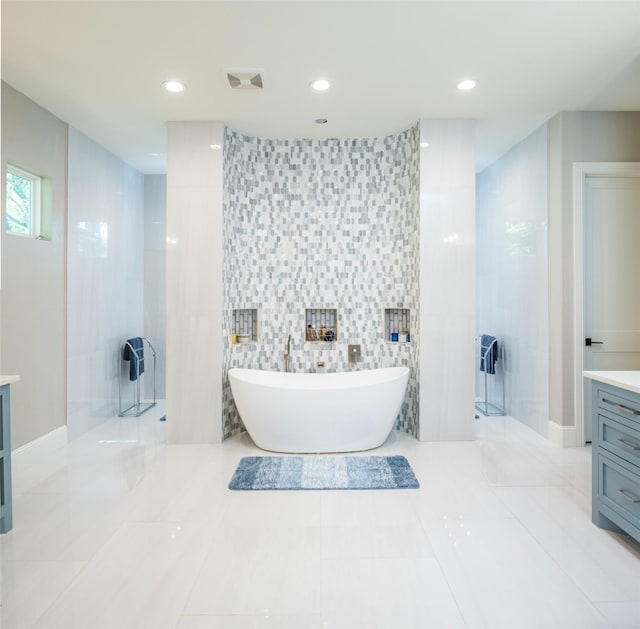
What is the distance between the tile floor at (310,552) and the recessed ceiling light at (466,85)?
281 cm

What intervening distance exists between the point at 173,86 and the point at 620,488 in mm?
3767

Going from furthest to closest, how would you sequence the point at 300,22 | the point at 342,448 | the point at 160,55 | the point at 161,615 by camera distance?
the point at 342,448, the point at 160,55, the point at 300,22, the point at 161,615

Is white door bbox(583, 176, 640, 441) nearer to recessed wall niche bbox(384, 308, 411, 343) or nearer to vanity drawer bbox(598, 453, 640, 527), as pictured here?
recessed wall niche bbox(384, 308, 411, 343)

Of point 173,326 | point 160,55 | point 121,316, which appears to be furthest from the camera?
point 121,316

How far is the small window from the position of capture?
3662 mm

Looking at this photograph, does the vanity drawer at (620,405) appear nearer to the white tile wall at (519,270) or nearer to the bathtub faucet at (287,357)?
the white tile wall at (519,270)

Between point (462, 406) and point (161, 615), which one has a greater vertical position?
point (462, 406)

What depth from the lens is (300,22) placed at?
2689 millimetres

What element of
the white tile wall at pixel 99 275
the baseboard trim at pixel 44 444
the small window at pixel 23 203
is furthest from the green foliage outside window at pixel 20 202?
the baseboard trim at pixel 44 444

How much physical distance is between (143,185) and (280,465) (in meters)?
4.03

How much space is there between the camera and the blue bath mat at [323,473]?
325cm

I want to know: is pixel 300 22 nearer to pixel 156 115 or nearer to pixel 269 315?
pixel 156 115

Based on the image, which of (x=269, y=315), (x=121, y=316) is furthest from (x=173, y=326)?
(x=121, y=316)

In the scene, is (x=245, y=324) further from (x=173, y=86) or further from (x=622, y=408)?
(x=622, y=408)
